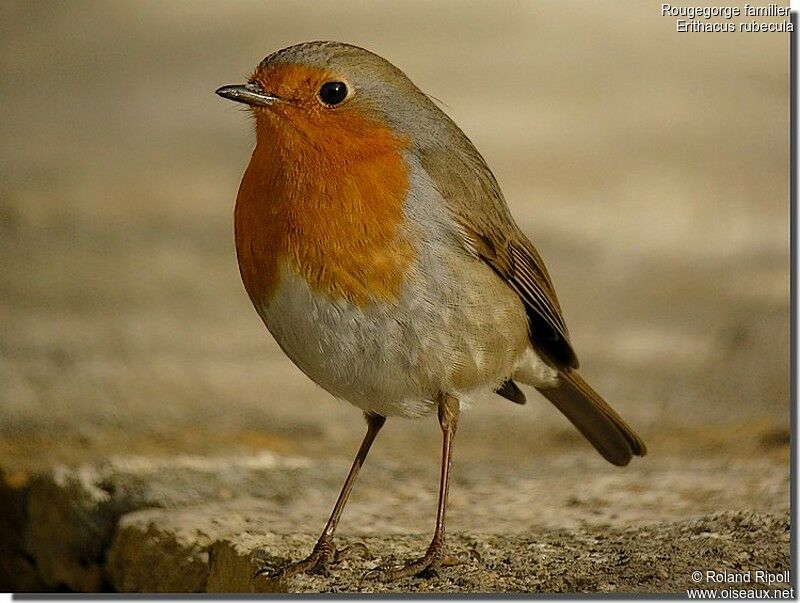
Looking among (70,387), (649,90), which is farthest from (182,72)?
(649,90)

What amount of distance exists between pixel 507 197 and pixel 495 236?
1920mm

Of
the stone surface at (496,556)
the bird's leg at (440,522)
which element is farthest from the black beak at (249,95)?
the stone surface at (496,556)

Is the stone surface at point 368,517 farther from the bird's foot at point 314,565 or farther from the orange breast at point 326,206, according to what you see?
the orange breast at point 326,206

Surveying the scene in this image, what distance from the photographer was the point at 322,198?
233 cm

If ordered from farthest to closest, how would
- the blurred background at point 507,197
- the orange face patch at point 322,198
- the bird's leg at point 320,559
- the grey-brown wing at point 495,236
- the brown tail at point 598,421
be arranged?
the blurred background at point 507,197 → the brown tail at point 598,421 → the bird's leg at point 320,559 → the grey-brown wing at point 495,236 → the orange face patch at point 322,198

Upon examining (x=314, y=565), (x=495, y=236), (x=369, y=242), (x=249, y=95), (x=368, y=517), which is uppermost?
(x=249, y=95)

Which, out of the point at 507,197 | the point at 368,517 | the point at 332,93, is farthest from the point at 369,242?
the point at 507,197

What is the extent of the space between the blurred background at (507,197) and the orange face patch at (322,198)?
3.04ft

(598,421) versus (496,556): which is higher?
(598,421)

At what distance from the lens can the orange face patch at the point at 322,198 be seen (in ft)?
7.54

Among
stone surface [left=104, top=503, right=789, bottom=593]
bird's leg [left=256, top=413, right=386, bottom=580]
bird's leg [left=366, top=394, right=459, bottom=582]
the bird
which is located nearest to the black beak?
the bird

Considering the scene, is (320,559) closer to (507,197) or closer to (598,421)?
(598,421)

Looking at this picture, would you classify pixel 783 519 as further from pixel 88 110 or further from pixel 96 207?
pixel 96 207

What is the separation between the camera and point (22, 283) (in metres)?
5.04
